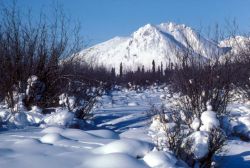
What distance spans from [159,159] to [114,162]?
19.5 inches

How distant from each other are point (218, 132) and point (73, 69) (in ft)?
23.6

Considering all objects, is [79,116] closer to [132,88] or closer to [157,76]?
[132,88]

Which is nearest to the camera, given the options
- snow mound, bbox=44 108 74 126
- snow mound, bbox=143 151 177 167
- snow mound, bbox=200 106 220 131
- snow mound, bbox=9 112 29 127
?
snow mound, bbox=143 151 177 167

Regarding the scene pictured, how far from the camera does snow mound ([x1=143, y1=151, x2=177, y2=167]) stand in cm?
429

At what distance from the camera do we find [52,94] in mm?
11859

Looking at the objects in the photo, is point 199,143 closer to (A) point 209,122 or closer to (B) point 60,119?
(A) point 209,122

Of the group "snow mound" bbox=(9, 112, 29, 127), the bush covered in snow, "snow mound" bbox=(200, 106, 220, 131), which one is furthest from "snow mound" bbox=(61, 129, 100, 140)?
"snow mound" bbox=(9, 112, 29, 127)

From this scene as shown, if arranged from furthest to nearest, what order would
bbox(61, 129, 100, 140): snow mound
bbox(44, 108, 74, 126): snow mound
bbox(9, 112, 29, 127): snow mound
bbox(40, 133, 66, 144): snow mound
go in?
1. bbox(44, 108, 74, 126): snow mound
2. bbox(9, 112, 29, 127): snow mound
3. bbox(61, 129, 100, 140): snow mound
4. bbox(40, 133, 66, 144): snow mound

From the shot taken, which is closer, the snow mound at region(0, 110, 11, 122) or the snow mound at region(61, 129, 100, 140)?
the snow mound at region(61, 129, 100, 140)

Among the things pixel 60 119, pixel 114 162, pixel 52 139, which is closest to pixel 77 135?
pixel 52 139

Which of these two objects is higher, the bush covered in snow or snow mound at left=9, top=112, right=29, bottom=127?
snow mound at left=9, top=112, right=29, bottom=127

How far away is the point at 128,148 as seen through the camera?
181 inches

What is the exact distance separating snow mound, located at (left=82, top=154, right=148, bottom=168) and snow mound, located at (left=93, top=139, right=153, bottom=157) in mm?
210

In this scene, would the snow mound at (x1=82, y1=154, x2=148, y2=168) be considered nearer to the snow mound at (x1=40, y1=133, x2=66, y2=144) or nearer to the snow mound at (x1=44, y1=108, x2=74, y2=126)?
the snow mound at (x1=40, y1=133, x2=66, y2=144)
